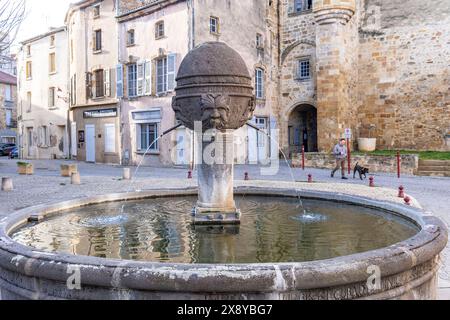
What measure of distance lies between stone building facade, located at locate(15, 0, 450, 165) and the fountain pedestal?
1444 cm

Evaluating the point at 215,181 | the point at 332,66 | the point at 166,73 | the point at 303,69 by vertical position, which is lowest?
the point at 215,181

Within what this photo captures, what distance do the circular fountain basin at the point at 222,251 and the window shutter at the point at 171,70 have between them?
1315 cm

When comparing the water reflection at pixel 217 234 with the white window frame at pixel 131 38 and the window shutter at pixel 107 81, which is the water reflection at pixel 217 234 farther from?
the window shutter at pixel 107 81

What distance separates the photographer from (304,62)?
78.9 ft

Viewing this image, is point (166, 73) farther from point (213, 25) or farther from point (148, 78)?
point (213, 25)

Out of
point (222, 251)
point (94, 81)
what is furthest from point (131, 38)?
point (222, 251)

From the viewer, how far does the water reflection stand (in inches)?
157

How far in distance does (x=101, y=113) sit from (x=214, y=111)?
2026cm

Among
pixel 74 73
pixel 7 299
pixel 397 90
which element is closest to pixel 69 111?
pixel 74 73

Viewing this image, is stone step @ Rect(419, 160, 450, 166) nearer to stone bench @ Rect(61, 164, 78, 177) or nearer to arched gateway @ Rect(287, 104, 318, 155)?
arched gateway @ Rect(287, 104, 318, 155)

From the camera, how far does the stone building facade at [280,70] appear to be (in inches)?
809

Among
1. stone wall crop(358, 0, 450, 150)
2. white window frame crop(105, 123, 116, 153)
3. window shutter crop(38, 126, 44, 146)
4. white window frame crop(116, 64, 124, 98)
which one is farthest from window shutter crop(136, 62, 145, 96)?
window shutter crop(38, 126, 44, 146)

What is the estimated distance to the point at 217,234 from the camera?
15.4 feet

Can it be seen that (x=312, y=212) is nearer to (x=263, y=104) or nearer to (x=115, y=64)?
(x=263, y=104)
